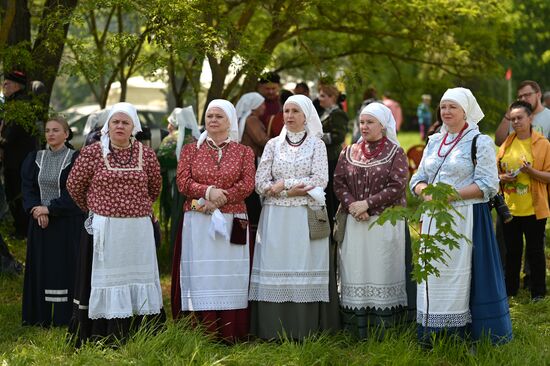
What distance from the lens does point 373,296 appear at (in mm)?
6727

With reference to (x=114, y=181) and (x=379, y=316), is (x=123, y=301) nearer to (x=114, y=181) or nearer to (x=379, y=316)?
(x=114, y=181)

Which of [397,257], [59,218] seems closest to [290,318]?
[397,257]

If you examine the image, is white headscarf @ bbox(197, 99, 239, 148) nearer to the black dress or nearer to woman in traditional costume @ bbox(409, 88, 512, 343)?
the black dress

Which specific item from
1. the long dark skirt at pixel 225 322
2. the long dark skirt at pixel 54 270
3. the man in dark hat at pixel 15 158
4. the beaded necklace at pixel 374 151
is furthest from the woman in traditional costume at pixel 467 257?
the man in dark hat at pixel 15 158

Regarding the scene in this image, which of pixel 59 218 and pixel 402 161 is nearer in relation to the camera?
pixel 402 161

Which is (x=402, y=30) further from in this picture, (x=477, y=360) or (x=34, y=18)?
(x=477, y=360)

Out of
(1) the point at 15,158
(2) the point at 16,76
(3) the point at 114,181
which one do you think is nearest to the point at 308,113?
(3) the point at 114,181

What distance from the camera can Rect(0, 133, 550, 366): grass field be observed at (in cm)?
576

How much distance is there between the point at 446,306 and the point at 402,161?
1.19 meters

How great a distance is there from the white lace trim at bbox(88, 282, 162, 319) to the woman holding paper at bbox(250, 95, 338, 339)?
0.84 meters

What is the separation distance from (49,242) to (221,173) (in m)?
1.79

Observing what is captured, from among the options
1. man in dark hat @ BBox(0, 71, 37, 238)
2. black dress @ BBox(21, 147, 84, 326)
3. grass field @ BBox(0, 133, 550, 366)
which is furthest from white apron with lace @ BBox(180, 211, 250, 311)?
man in dark hat @ BBox(0, 71, 37, 238)

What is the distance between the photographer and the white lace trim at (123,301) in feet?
20.9

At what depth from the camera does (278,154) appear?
22.7ft
